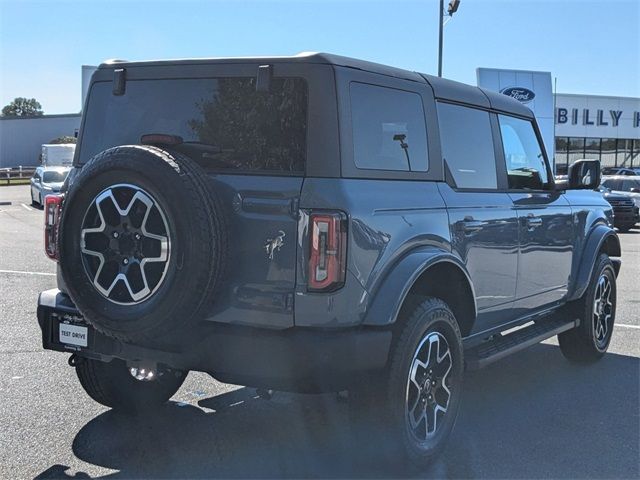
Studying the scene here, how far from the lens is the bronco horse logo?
3.44m

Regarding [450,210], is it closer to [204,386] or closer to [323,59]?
[323,59]

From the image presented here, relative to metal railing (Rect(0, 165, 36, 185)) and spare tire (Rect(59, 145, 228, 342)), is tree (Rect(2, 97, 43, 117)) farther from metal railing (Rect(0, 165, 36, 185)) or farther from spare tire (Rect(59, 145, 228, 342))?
spare tire (Rect(59, 145, 228, 342))

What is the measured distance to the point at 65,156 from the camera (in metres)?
34.4

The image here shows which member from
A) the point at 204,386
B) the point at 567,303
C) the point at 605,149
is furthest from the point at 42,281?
the point at 605,149

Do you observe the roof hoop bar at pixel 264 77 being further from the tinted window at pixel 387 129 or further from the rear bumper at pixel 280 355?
the rear bumper at pixel 280 355

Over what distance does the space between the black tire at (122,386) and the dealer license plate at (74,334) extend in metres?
0.51

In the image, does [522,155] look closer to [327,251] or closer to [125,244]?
[327,251]

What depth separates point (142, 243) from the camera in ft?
11.4

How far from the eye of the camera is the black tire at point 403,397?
359cm

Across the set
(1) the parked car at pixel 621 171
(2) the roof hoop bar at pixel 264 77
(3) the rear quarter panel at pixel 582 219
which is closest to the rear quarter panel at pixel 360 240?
(2) the roof hoop bar at pixel 264 77

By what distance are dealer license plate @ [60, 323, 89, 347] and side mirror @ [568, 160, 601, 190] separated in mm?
3844

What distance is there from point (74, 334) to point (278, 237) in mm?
1292

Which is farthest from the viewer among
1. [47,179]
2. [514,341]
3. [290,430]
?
[47,179]

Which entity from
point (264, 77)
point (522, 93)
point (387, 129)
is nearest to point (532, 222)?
point (387, 129)
